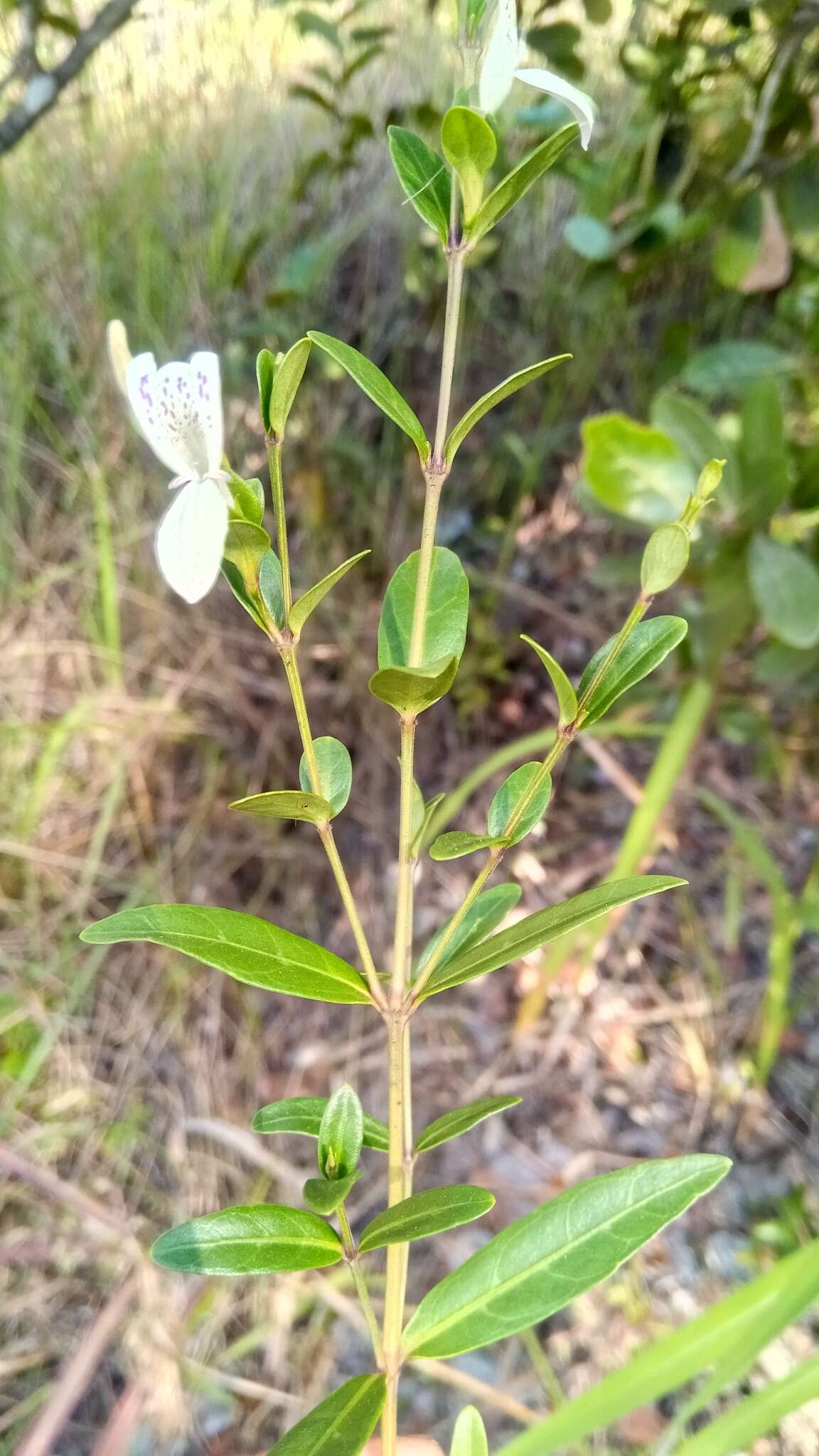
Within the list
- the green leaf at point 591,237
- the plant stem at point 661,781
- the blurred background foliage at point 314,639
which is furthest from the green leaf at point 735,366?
the plant stem at point 661,781

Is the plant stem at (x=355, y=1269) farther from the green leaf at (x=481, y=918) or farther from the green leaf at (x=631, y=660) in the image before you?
the green leaf at (x=631, y=660)

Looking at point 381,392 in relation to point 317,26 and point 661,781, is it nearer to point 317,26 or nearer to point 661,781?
point 661,781

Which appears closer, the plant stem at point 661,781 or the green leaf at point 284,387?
the green leaf at point 284,387

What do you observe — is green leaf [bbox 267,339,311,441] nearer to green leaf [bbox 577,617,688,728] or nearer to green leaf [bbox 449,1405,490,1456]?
green leaf [bbox 577,617,688,728]

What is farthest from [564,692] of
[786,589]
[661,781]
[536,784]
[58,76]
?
[58,76]

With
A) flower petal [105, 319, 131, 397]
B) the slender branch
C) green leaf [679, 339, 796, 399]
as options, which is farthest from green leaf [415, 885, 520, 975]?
the slender branch
